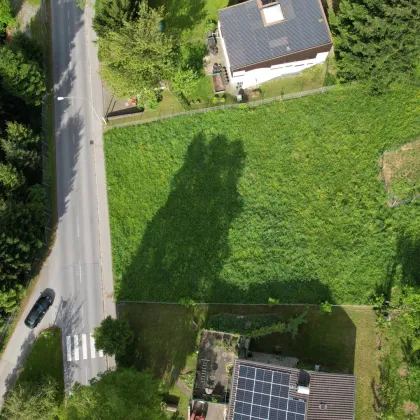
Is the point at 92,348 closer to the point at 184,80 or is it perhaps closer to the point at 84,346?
the point at 84,346

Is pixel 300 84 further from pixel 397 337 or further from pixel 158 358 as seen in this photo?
pixel 158 358

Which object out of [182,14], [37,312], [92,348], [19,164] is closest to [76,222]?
[19,164]

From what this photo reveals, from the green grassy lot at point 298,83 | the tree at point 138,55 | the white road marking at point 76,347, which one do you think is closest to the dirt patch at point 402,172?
the green grassy lot at point 298,83

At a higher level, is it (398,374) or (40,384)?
(398,374)

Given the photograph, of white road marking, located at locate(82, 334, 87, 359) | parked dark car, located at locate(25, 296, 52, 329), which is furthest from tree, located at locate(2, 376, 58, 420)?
parked dark car, located at locate(25, 296, 52, 329)

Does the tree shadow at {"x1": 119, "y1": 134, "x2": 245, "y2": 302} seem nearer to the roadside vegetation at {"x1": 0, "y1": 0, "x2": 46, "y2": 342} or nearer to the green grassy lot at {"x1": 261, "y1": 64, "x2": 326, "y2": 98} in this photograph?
the green grassy lot at {"x1": 261, "y1": 64, "x2": 326, "y2": 98}

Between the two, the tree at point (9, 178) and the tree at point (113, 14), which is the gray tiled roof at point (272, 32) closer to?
the tree at point (113, 14)

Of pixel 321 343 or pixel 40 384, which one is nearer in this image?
pixel 321 343
